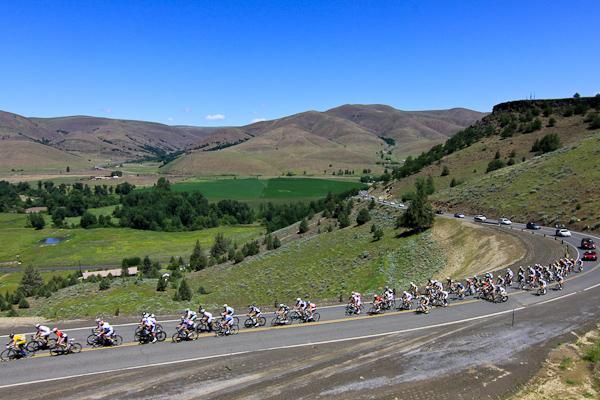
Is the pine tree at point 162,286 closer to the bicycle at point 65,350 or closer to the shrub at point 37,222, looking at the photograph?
the bicycle at point 65,350

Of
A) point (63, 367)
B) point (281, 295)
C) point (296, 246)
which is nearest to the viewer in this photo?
point (63, 367)

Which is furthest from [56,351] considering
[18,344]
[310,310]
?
[310,310]

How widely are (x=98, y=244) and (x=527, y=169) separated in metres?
111

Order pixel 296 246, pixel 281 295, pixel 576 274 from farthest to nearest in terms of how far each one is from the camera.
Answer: pixel 296 246
pixel 281 295
pixel 576 274

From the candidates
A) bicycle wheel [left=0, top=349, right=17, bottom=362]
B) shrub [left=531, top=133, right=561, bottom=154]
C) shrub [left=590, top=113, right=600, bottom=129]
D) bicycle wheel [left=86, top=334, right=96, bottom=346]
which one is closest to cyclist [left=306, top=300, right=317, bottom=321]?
bicycle wheel [left=86, top=334, right=96, bottom=346]

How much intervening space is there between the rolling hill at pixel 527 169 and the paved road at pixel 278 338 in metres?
36.1

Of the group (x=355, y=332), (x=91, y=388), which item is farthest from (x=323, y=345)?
(x=91, y=388)

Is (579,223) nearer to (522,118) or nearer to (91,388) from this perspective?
(91,388)

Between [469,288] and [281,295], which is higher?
[469,288]

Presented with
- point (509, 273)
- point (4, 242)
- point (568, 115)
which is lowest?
point (4, 242)

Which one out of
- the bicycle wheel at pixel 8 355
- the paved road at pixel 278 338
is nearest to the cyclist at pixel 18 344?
the bicycle wheel at pixel 8 355

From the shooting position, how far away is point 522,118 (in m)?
137

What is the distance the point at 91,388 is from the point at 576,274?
39007 millimetres

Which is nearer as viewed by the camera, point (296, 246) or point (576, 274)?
point (576, 274)
